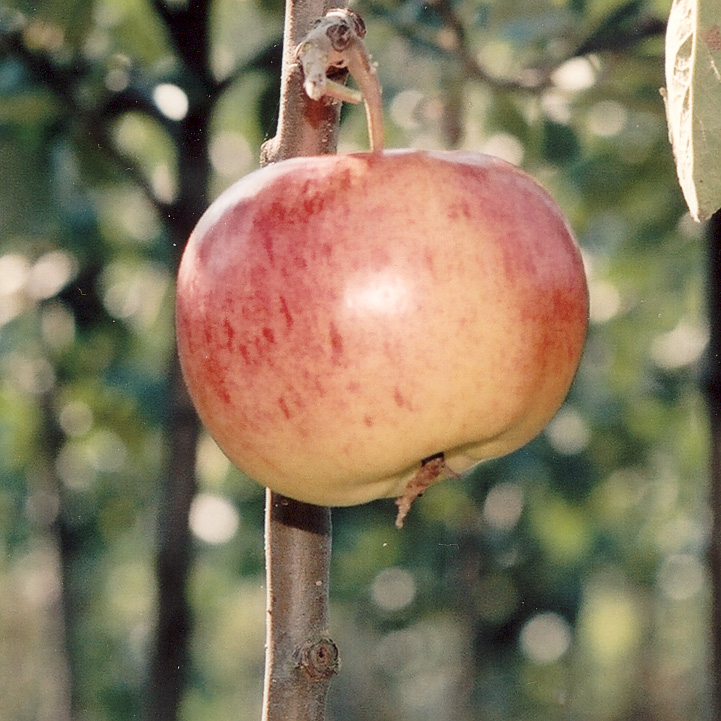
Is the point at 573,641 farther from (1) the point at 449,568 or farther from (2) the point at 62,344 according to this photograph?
(2) the point at 62,344

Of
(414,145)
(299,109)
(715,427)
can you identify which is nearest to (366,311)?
(299,109)

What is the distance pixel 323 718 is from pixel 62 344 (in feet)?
4.68

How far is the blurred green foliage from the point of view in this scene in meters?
1.49

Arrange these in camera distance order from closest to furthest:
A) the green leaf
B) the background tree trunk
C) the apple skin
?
the green leaf
the apple skin
the background tree trunk

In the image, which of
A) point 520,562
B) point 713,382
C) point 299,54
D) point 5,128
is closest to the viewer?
point 299,54

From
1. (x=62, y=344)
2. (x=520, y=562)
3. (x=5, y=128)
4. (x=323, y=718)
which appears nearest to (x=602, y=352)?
(x=520, y=562)

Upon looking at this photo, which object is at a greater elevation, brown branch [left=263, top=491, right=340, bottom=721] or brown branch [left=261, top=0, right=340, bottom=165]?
brown branch [left=261, top=0, right=340, bottom=165]

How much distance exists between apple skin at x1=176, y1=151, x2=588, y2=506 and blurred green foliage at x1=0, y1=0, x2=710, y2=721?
79 cm

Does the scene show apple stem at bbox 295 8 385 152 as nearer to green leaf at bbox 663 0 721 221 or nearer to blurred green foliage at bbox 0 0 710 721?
green leaf at bbox 663 0 721 221

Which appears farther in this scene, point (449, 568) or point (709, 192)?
point (449, 568)

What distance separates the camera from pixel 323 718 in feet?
2.21

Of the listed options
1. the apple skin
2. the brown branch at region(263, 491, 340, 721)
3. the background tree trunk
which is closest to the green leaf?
the apple skin

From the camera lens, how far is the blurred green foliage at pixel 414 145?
4.88 ft

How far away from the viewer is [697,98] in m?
0.49
